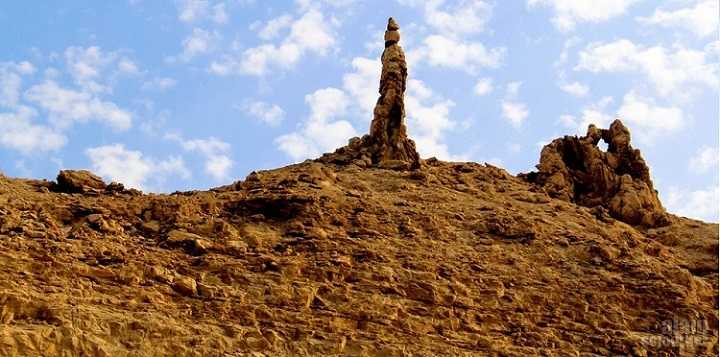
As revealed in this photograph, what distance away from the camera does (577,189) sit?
28562 mm

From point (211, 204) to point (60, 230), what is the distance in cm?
339

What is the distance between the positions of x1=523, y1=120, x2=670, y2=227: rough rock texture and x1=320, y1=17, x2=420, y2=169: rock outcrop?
3657 millimetres

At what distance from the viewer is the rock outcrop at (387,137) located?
2783cm

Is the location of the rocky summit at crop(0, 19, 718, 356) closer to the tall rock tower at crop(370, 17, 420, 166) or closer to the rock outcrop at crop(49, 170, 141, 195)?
the rock outcrop at crop(49, 170, 141, 195)

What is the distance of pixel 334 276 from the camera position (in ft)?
65.0

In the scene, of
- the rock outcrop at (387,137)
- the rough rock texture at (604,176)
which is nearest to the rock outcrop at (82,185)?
the rock outcrop at (387,137)

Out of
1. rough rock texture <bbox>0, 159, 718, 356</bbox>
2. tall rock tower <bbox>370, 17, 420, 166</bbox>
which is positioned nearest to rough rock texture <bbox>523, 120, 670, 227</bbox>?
rough rock texture <bbox>0, 159, 718, 356</bbox>

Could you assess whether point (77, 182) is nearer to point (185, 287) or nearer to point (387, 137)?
point (185, 287)

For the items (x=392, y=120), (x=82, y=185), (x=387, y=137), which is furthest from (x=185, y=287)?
(x=392, y=120)

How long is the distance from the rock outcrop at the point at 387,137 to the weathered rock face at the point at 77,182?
22.4ft

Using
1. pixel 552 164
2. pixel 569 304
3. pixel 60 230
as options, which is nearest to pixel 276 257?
pixel 60 230

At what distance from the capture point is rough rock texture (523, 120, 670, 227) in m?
27.0

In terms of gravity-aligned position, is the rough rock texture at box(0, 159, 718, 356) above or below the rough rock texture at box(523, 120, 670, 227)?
below

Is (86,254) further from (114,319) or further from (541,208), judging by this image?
(541,208)
